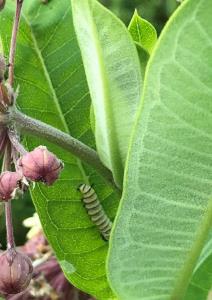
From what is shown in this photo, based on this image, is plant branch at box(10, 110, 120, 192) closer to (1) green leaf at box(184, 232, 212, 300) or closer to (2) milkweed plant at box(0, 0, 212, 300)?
(2) milkweed plant at box(0, 0, 212, 300)

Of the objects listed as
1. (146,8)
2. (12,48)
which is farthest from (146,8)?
(12,48)

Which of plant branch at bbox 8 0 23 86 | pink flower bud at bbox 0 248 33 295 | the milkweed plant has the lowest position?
pink flower bud at bbox 0 248 33 295

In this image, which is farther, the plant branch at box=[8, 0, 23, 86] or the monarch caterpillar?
the monarch caterpillar

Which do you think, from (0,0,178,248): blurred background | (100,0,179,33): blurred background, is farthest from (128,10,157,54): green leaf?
(100,0,179,33): blurred background

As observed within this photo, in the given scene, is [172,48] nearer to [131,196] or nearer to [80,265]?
[131,196]

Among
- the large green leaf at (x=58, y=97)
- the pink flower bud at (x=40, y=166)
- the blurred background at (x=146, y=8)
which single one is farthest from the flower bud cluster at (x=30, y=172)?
the blurred background at (x=146, y=8)

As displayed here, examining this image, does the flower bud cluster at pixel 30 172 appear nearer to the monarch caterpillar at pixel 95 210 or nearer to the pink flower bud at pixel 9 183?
the pink flower bud at pixel 9 183

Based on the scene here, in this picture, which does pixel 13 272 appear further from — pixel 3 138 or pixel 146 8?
pixel 146 8

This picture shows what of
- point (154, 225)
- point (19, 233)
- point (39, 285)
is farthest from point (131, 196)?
point (19, 233)
